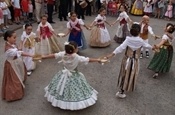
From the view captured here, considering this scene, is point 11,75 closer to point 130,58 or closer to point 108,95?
point 108,95

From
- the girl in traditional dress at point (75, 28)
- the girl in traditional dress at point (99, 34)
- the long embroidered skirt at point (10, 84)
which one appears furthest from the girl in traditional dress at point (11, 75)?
the girl in traditional dress at point (99, 34)

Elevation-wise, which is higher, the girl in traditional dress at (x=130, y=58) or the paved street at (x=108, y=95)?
the girl in traditional dress at (x=130, y=58)

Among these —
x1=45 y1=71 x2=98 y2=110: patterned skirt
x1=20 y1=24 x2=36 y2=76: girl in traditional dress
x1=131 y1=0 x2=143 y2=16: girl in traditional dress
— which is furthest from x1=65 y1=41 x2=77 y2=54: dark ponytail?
x1=131 y1=0 x2=143 y2=16: girl in traditional dress

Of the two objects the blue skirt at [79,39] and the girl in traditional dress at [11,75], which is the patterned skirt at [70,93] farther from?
the blue skirt at [79,39]

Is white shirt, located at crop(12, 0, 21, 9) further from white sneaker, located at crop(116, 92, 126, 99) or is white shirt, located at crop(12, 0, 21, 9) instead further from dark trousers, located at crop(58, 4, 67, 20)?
white sneaker, located at crop(116, 92, 126, 99)

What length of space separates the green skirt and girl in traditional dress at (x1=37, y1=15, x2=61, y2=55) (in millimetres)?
2650

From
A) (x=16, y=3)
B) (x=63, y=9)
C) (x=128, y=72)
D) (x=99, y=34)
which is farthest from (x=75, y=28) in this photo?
(x=63, y=9)

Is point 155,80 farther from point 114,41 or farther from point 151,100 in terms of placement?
point 114,41

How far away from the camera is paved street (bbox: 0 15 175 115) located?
514 centimetres

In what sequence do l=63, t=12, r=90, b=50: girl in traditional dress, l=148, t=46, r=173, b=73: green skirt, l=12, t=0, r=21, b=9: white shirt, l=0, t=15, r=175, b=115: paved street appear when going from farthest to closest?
l=12, t=0, r=21, b=9: white shirt, l=63, t=12, r=90, b=50: girl in traditional dress, l=148, t=46, r=173, b=73: green skirt, l=0, t=15, r=175, b=115: paved street

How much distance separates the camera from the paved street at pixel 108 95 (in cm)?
514

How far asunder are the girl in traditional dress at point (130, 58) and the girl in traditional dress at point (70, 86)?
667 mm

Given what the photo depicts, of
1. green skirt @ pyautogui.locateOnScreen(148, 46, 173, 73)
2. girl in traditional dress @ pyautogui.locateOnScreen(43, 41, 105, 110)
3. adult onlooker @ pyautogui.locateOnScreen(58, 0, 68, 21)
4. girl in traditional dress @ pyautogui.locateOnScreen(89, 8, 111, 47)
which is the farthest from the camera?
adult onlooker @ pyautogui.locateOnScreen(58, 0, 68, 21)

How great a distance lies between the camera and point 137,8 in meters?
13.3
